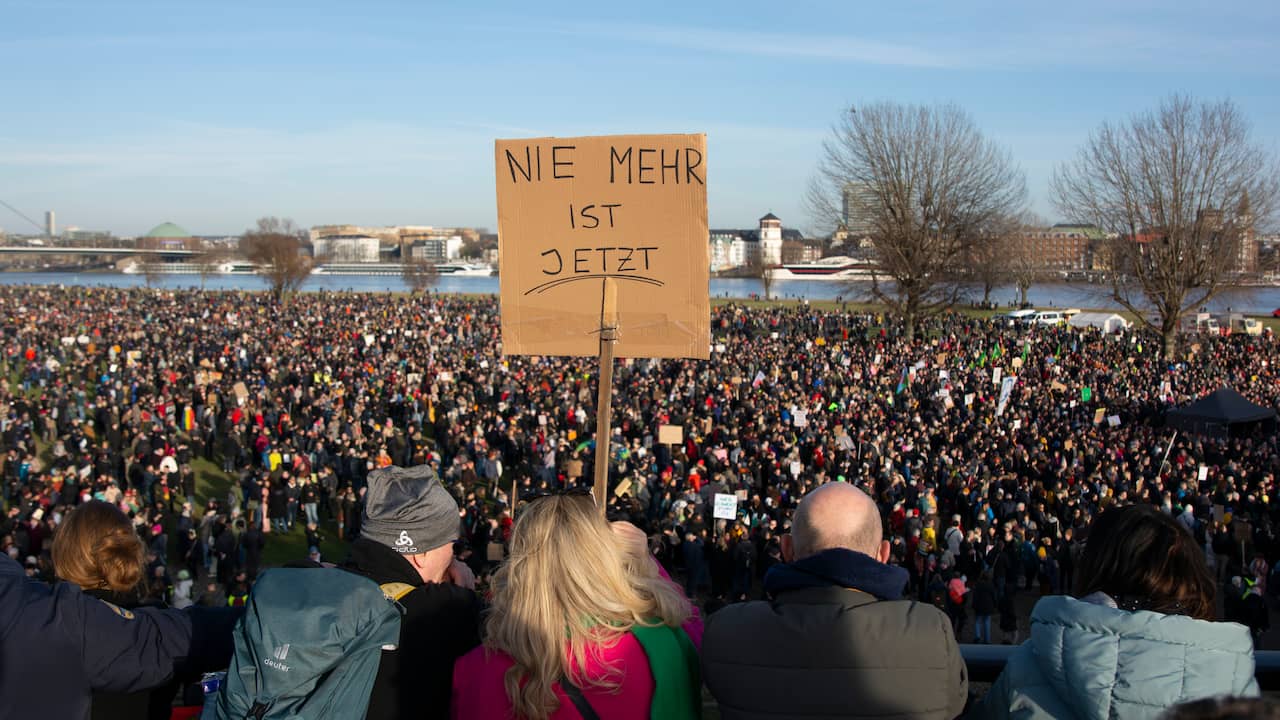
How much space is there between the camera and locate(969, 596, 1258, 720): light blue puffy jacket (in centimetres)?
182

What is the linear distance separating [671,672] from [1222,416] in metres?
20.5

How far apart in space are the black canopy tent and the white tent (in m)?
20.5

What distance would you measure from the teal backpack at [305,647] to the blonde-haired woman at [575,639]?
0.73 ft

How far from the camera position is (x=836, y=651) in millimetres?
1896

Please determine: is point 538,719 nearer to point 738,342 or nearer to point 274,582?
point 274,582

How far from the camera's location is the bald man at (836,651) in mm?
1889

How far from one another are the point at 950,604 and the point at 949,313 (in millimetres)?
35788

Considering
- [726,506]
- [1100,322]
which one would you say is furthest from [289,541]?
[1100,322]

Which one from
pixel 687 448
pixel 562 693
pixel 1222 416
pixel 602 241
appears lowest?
pixel 687 448

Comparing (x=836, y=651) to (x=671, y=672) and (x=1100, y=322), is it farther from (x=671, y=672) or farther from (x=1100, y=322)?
(x=1100, y=322)

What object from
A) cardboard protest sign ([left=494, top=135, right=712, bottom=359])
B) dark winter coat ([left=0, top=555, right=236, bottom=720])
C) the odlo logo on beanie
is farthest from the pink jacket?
cardboard protest sign ([left=494, top=135, right=712, bottom=359])

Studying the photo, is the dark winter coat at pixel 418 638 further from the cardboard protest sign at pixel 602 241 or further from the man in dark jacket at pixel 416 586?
the cardboard protest sign at pixel 602 241

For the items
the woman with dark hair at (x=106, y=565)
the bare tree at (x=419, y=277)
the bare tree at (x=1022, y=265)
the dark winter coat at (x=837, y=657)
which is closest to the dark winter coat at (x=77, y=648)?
the woman with dark hair at (x=106, y=565)

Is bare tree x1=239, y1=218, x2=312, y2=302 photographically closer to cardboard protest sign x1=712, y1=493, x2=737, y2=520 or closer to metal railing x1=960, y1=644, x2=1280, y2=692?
cardboard protest sign x1=712, y1=493, x2=737, y2=520
